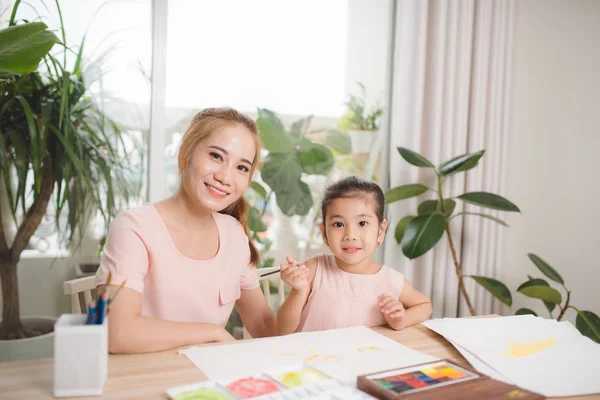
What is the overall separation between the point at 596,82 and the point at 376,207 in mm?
2096

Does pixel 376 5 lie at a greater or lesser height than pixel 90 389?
greater

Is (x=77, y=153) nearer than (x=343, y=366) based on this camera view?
No

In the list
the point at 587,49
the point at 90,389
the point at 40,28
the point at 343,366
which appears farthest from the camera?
the point at 587,49

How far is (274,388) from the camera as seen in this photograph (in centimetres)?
80

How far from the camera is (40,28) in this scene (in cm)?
134

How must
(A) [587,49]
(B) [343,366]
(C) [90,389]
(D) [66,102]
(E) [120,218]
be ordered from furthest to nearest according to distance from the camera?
(A) [587,49], (D) [66,102], (E) [120,218], (B) [343,366], (C) [90,389]

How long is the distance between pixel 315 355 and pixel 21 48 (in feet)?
3.31

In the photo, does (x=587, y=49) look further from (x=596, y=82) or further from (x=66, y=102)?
(x=66, y=102)

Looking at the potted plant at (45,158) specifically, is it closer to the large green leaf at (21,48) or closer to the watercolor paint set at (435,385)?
the large green leaf at (21,48)

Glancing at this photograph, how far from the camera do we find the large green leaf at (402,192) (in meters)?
2.41

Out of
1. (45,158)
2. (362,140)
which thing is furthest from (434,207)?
(45,158)

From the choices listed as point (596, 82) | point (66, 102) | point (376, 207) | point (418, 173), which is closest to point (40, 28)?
point (66, 102)

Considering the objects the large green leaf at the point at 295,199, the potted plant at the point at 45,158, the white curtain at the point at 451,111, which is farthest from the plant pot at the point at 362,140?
the potted plant at the point at 45,158

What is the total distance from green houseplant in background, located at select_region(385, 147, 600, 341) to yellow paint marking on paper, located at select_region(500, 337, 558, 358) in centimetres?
115
